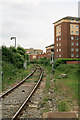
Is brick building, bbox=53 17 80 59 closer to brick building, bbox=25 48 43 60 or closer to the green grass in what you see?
the green grass

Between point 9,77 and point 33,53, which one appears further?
point 33,53

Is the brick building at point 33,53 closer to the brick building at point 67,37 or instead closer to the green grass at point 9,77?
the brick building at point 67,37

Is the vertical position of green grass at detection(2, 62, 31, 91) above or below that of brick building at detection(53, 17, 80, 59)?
below

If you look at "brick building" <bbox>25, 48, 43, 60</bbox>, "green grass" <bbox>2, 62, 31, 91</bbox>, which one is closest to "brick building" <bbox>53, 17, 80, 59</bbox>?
"green grass" <bbox>2, 62, 31, 91</bbox>

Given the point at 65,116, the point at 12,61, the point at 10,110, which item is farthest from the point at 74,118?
the point at 12,61

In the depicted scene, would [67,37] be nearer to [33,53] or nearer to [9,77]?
[9,77]

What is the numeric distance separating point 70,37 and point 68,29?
9.38ft

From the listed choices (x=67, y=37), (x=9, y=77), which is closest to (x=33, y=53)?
(x=67, y=37)

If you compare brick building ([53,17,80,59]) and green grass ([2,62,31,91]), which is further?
brick building ([53,17,80,59])

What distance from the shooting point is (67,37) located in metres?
49.6

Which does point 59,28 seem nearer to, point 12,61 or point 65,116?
point 12,61

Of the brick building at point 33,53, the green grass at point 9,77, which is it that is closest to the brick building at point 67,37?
the green grass at point 9,77

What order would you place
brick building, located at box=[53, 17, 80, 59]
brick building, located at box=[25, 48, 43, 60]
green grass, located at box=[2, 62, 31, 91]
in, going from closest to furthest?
green grass, located at box=[2, 62, 31, 91], brick building, located at box=[53, 17, 80, 59], brick building, located at box=[25, 48, 43, 60]

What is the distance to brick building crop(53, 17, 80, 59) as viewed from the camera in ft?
162
